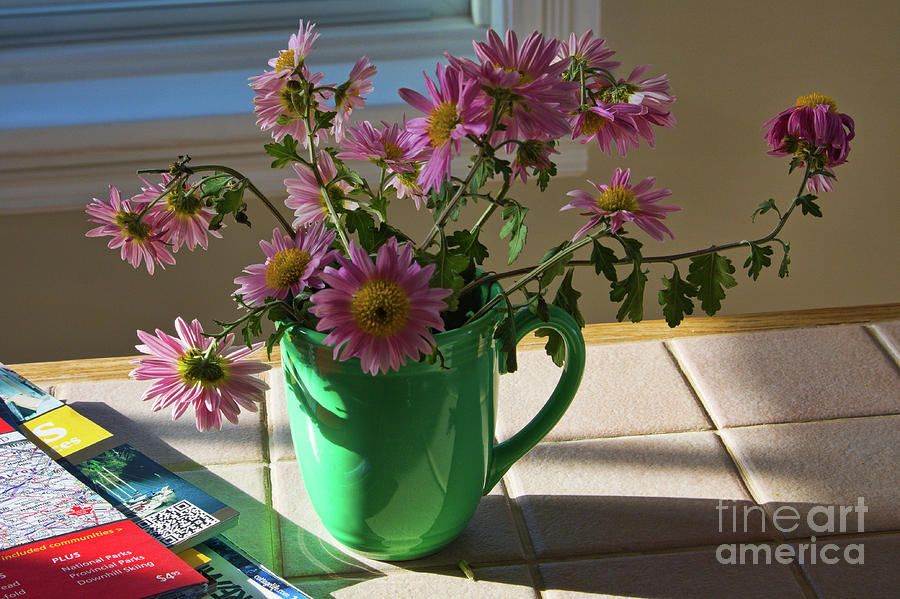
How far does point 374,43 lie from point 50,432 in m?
1.13

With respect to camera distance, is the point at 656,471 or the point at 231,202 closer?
the point at 231,202

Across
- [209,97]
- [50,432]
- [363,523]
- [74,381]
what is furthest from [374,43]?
[363,523]

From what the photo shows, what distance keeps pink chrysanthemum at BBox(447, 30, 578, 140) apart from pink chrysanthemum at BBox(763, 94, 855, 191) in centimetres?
20

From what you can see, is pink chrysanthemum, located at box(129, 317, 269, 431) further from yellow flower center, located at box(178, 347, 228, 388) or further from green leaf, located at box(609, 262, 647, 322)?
green leaf, located at box(609, 262, 647, 322)

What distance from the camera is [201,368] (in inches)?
25.6

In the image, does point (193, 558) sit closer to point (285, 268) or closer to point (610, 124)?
point (285, 268)

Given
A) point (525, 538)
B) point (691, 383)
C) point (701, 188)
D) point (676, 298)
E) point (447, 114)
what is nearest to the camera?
point (447, 114)

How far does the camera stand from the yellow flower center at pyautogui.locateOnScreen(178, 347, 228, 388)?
651 mm

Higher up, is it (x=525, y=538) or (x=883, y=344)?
(x=883, y=344)

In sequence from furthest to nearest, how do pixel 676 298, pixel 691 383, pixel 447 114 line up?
pixel 691 383 < pixel 676 298 < pixel 447 114

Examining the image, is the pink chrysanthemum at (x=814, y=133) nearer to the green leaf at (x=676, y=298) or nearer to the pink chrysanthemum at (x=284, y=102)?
the green leaf at (x=676, y=298)

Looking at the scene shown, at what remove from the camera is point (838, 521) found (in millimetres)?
783

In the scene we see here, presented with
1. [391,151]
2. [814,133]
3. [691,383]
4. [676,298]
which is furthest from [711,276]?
[691,383]

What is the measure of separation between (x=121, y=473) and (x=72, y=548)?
0.42ft
